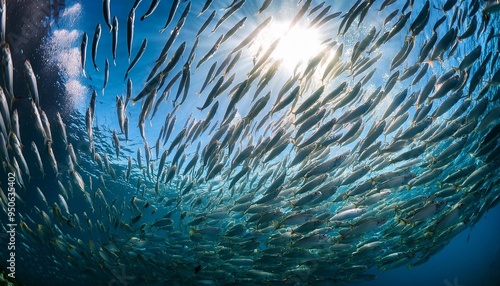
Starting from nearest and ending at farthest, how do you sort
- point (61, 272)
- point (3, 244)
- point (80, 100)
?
point (80, 100) → point (3, 244) → point (61, 272)

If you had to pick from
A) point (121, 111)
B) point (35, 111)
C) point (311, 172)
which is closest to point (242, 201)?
point (311, 172)

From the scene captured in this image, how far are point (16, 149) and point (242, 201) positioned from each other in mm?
5749

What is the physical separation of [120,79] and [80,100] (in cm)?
333

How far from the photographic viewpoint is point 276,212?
22.9 feet

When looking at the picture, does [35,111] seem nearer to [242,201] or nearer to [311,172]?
[242,201]

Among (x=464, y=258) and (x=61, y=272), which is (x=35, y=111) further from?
(x=464, y=258)

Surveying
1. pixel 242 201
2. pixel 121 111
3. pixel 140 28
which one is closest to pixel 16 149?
pixel 121 111

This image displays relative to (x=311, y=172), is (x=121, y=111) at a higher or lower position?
higher

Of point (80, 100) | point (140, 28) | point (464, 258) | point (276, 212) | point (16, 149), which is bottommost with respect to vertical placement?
point (464, 258)

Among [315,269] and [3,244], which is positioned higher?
[3,244]

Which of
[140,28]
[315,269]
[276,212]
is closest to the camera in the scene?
[276,212]

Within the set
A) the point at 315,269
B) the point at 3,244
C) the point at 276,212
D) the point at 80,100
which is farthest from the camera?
the point at 3,244

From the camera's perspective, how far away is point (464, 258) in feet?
391

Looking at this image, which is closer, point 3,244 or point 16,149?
point 16,149
